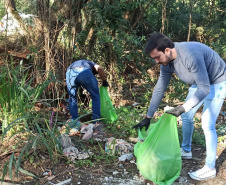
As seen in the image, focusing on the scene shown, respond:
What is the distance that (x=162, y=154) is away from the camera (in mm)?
2289

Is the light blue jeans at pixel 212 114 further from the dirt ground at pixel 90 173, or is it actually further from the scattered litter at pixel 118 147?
the scattered litter at pixel 118 147

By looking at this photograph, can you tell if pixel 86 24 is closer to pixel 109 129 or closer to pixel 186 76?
pixel 109 129

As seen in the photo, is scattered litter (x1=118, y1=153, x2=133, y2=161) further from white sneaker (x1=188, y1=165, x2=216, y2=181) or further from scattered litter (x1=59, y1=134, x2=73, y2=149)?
white sneaker (x1=188, y1=165, x2=216, y2=181)

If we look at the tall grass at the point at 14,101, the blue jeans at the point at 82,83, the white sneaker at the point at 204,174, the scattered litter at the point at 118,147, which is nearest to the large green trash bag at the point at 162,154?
the white sneaker at the point at 204,174

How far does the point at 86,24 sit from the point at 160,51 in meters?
2.97

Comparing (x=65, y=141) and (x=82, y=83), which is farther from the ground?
(x=82, y=83)

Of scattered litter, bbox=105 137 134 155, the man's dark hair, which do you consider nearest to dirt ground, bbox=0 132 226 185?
scattered litter, bbox=105 137 134 155

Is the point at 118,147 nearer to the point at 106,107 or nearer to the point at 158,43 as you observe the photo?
the point at 106,107

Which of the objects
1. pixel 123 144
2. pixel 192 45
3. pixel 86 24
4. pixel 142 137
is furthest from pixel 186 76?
pixel 86 24

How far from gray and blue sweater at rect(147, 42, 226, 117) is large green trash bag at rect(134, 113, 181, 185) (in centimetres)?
34

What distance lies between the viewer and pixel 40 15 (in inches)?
169

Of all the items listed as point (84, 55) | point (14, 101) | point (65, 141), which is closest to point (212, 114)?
point (65, 141)

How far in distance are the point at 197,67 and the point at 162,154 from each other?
34.4 inches

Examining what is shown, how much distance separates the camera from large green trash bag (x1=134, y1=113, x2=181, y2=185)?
7.45 feet
